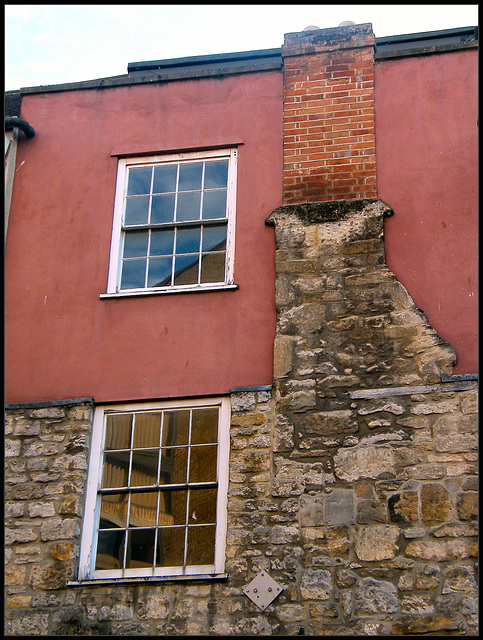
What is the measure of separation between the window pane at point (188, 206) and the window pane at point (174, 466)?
2675 mm

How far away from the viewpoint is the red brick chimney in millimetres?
9375

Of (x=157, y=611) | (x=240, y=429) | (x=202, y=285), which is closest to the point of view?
(x=157, y=611)

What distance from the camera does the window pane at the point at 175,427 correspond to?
8.37m

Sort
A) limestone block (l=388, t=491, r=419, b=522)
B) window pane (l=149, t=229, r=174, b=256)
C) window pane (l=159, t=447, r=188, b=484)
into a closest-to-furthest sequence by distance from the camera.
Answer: limestone block (l=388, t=491, r=419, b=522) → window pane (l=159, t=447, r=188, b=484) → window pane (l=149, t=229, r=174, b=256)

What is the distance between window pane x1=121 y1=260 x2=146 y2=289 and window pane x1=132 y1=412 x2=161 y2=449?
59.8 inches

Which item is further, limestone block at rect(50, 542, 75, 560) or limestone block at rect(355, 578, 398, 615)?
limestone block at rect(50, 542, 75, 560)

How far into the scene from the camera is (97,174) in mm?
9984

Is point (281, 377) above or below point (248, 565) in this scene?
above

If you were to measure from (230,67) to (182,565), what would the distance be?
227 inches

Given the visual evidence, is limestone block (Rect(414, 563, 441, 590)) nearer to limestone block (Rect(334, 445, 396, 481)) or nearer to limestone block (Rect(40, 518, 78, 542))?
limestone block (Rect(334, 445, 396, 481))

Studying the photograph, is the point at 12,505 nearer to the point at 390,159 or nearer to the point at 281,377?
the point at 281,377

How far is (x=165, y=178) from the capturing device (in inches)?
389

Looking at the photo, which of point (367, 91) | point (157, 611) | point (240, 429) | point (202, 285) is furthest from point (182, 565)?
point (367, 91)

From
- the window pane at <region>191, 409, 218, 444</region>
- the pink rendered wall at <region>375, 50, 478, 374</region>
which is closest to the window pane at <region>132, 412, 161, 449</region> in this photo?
the window pane at <region>191, 409, 218, 444</region>
